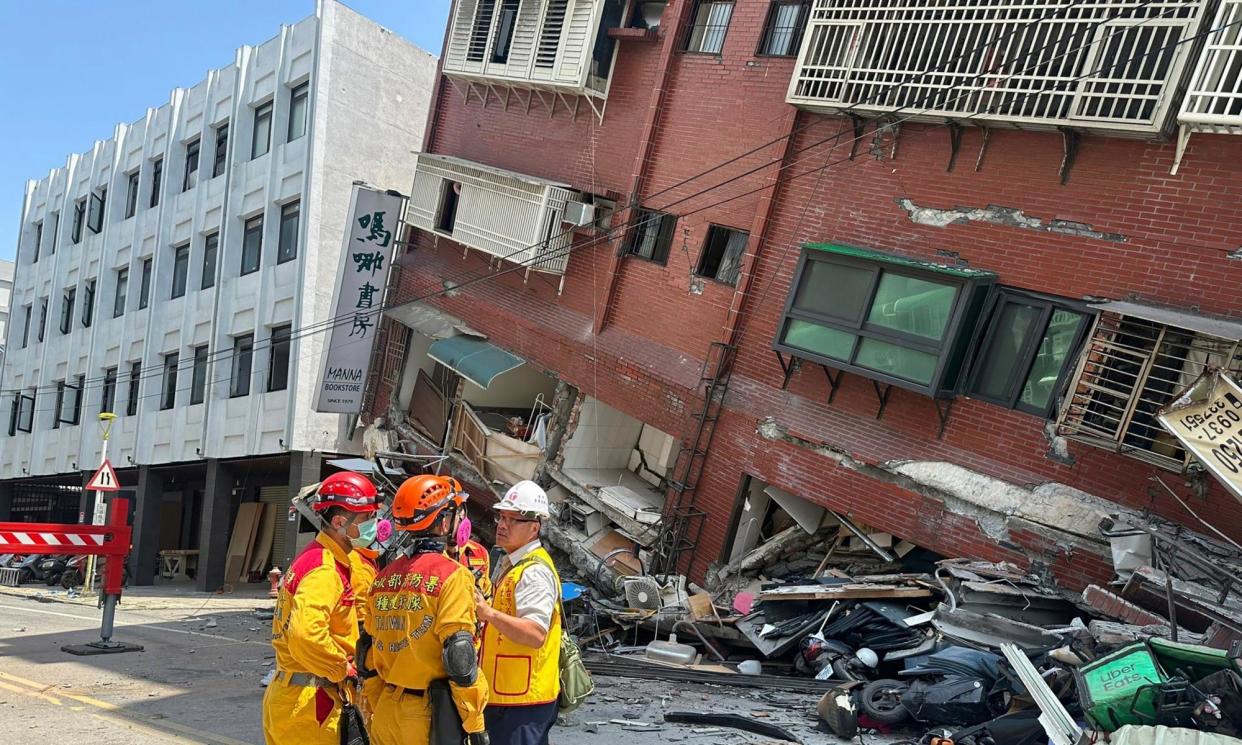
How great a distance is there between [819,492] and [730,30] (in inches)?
257

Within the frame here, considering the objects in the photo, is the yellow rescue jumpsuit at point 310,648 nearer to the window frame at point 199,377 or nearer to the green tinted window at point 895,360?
the green tinted window at point 895,360

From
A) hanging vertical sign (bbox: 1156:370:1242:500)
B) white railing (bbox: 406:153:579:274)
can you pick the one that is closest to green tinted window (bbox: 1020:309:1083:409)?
hanging vertical sign (bbox: 1156:370:1242:500)

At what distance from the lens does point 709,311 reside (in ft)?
47.5

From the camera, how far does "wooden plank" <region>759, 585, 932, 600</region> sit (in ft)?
34.3

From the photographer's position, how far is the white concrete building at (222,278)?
2427 cm

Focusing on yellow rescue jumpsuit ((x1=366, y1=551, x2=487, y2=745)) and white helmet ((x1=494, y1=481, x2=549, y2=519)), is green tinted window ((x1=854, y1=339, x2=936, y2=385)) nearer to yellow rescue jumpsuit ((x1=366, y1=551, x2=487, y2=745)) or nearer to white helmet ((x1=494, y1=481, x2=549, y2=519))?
white helmet ((x1=494, y1=481, x2=549, y2=519))

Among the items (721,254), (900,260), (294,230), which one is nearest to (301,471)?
(294,230)

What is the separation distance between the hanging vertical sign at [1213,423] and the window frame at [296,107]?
20.0 metres

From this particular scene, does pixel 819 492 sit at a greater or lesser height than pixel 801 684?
greater

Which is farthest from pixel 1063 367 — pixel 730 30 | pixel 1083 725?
pixel 730 30

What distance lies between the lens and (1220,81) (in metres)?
9.76

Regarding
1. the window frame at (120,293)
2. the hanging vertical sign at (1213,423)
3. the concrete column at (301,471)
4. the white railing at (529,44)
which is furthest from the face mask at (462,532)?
the window frame at (120,293)

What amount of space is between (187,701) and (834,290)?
25.9ft

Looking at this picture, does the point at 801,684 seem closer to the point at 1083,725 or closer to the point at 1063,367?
the point at 1083,725
